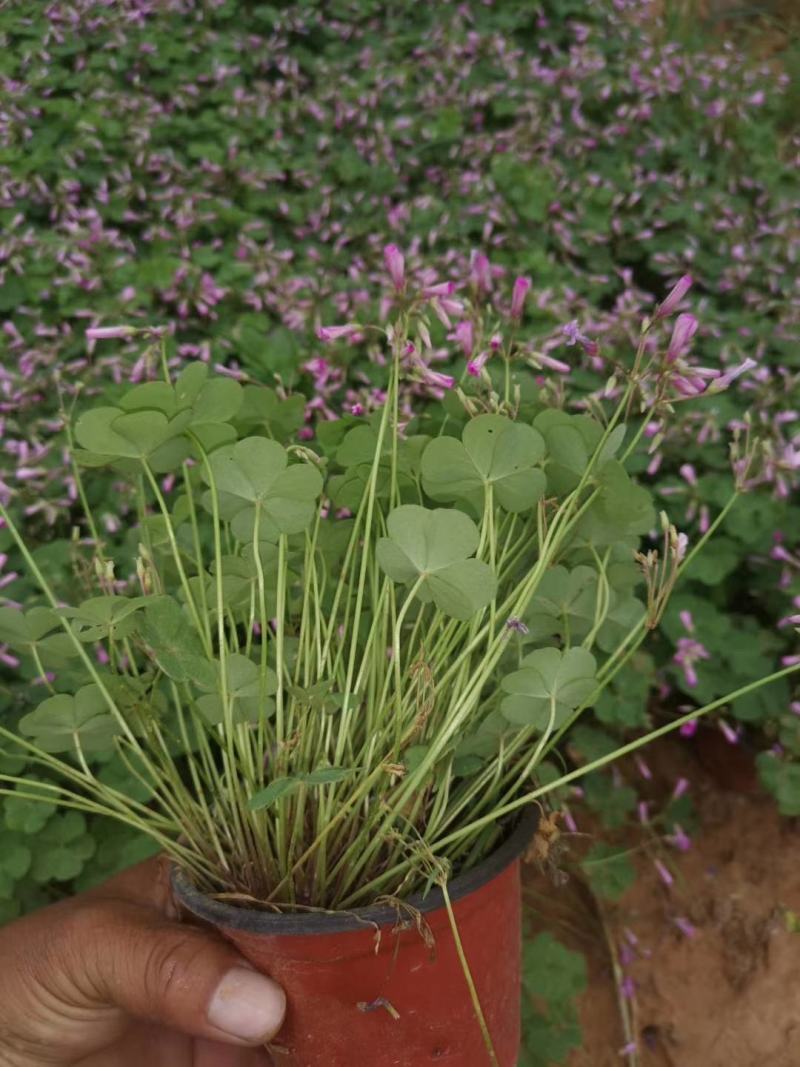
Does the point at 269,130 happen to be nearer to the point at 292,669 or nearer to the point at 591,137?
the point at 591,137

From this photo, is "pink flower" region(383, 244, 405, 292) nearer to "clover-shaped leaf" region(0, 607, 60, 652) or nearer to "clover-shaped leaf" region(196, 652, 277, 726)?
"clover-shaped leaf" region(196, 652, 277, 726)

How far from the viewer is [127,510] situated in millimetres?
2217

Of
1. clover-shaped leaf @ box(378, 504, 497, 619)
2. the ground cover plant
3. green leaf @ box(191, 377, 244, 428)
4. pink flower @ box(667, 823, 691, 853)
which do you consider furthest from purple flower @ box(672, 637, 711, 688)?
green leaf @ box(191, 377, 244, 428)

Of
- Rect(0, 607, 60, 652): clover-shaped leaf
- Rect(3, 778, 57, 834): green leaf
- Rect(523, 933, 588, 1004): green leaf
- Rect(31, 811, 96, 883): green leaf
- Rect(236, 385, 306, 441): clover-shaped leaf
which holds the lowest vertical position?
Rect(523, 933, 588, 1004): green leaf

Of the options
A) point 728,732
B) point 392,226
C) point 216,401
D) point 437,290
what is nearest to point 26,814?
point 216,401

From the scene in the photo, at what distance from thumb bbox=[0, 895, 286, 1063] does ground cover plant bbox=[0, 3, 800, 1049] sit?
0.32 metres

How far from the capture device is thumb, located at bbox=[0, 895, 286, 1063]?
114cm

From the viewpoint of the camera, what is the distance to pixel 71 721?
113 centimetres

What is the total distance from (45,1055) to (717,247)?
9.39ft

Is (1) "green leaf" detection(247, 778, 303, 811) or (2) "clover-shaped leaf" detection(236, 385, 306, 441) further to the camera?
(2) "clover-shaped leaf" detection(236, 385, 306, 441)

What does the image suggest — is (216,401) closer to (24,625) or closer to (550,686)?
(24,625)

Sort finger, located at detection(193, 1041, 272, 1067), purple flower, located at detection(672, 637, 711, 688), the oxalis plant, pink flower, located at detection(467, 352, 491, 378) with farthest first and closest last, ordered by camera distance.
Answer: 1. purple flower, located at detection(672, 637, 711, 688)
2. finger, located at detection(193, 1041, 272, 1067)
3. pink flower, located at detection(467, 352, 491, 378)
4. the oxalis plant

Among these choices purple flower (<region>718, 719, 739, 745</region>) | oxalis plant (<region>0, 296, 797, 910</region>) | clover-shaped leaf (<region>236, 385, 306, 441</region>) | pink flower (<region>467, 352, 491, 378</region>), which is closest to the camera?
oxalis plant (<region>0, 296, 797, 910</region>)

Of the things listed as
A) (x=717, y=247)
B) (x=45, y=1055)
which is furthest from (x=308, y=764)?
(x=717, y=247)
